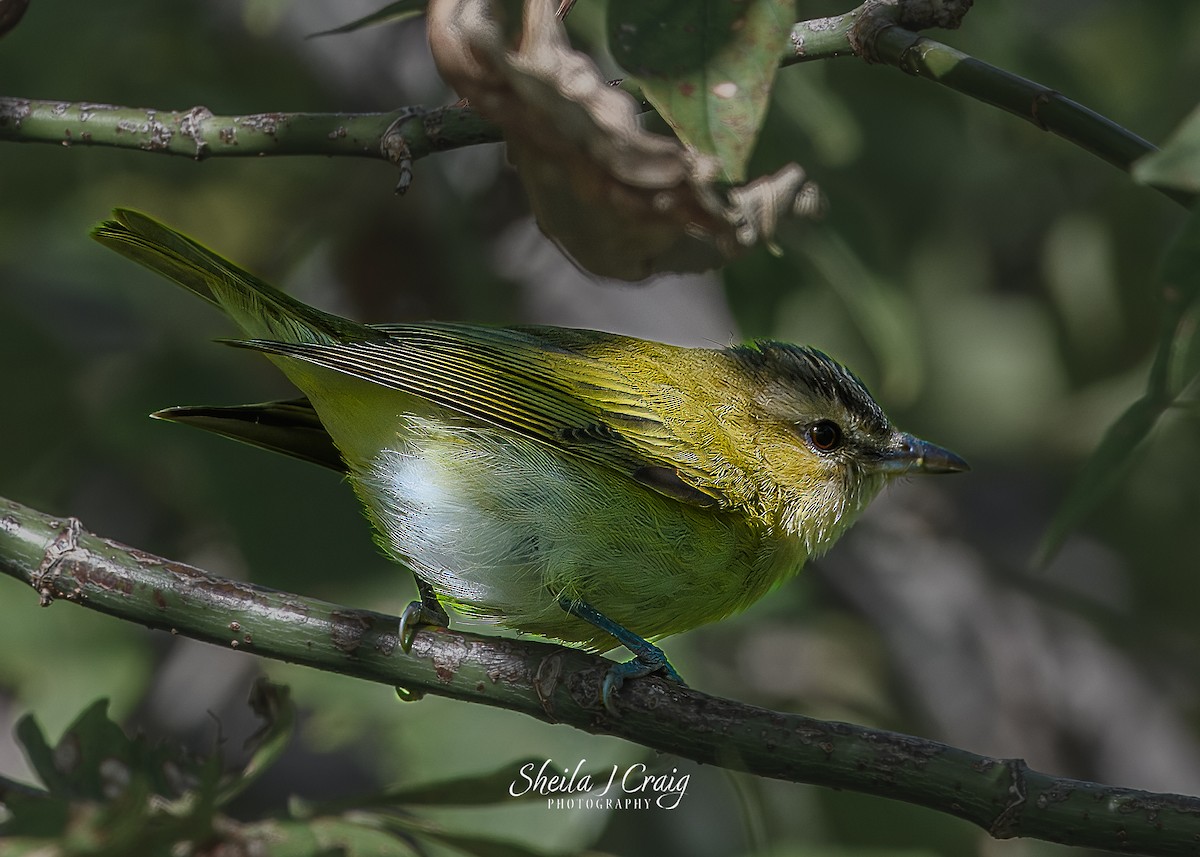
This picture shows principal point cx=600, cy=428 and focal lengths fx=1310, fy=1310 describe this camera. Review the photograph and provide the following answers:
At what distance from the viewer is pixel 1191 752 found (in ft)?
16.9

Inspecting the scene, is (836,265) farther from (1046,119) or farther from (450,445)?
(1046,119)

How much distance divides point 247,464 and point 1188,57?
3.84m

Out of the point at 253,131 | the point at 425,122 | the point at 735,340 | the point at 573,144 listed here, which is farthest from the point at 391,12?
the point at 735,340

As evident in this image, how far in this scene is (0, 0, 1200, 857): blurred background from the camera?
392cm

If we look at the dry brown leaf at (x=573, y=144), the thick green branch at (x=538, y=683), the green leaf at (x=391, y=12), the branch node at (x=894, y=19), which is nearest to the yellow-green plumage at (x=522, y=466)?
the thick green branch at (x=538, y=683)

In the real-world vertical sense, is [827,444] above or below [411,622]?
below

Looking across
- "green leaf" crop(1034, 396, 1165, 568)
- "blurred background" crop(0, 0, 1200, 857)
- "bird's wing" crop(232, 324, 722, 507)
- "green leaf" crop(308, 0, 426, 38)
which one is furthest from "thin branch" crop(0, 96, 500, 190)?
"blurred background" crop(0, 0, 1200, 857)

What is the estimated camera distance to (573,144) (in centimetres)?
196

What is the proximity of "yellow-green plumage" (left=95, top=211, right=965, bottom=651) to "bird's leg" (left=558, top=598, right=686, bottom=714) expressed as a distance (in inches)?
1.1

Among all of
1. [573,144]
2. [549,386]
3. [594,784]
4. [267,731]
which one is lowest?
[594,784]

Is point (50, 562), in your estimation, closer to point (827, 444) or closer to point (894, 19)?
point (894, 19)

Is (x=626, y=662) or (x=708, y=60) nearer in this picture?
(x=708, y=60)

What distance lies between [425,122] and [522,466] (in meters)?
0.97

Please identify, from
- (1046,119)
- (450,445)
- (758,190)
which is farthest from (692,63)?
(450,445)
